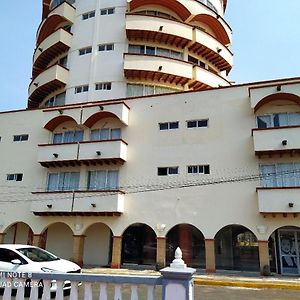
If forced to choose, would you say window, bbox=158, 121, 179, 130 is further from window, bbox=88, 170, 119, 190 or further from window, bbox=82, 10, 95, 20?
window, bbox=82, 10, 95, 20

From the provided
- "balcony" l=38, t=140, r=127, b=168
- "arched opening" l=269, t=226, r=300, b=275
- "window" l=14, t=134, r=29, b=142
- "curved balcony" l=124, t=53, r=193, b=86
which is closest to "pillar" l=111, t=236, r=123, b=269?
"balcony" l=38, t=140, r=127, b=168

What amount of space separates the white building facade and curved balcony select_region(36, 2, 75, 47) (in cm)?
640

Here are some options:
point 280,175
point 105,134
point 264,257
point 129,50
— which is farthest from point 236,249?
point 129,50

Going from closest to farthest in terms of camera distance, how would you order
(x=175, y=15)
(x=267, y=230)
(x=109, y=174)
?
(x=267, y=230)
(x=109, y=174)
(x=175, y=15)

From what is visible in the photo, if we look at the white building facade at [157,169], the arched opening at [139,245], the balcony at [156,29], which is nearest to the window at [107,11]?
the balcony at [156,29]

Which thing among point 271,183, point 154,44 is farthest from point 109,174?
point 154,44

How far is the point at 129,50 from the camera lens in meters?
27.8

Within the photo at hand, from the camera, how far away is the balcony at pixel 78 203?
19938mm

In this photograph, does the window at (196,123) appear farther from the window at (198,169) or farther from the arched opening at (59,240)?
the arched opening at (59,240)

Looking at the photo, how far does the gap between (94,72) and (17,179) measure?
10481 millimetres

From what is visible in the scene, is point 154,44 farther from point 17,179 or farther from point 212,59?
point 17,179

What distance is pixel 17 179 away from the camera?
23422mm

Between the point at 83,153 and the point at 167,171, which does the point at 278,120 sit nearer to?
the point at 167,171

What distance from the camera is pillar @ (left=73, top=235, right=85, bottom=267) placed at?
2042 cm
